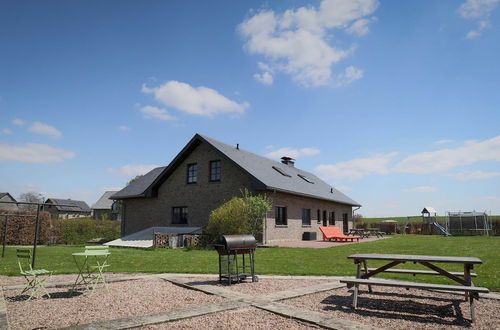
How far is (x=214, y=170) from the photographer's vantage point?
22406 mm

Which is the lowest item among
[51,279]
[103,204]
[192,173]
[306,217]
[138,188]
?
[51,279]

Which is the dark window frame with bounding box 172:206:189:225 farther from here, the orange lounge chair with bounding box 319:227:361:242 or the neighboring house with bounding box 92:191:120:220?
the neighboring house with bounding box 92:191:120:220

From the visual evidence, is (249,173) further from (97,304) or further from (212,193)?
(97,304)

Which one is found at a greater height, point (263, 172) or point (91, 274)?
point (263, 172)

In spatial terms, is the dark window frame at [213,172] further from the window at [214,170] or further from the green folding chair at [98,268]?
the green folding chair at [98,268]

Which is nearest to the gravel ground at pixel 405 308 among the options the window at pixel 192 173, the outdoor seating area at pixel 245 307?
the outdoor seating area at pixel 245 307

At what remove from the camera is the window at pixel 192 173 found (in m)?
23.4

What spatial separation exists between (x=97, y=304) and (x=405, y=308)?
17.1ft

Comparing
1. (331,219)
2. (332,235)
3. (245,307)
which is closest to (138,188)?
(332,235)

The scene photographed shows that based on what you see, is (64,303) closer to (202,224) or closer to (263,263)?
(263,263)

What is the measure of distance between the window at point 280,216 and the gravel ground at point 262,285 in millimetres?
12755

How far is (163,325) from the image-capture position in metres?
4.83

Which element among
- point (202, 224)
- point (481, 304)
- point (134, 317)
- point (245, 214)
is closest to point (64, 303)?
point (134, 317)

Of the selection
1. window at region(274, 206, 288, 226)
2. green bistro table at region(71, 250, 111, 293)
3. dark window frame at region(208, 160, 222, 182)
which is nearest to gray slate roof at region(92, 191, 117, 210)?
dark window frame at region(208, 160, 222, 182)
